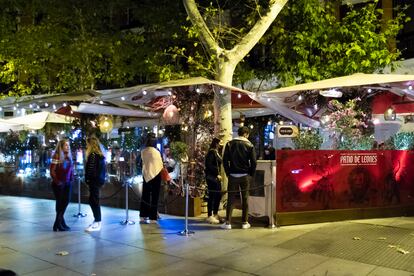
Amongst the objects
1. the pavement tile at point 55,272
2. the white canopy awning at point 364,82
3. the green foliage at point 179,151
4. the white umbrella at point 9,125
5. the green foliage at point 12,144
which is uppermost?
the white canopy awning at point 364,82

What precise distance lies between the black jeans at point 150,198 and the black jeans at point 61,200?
1470 mm

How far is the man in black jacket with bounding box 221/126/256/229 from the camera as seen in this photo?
27.9 feet

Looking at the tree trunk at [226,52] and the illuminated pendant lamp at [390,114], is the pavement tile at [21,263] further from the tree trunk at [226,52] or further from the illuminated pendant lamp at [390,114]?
the illuminated pendant lamp at [390,114]

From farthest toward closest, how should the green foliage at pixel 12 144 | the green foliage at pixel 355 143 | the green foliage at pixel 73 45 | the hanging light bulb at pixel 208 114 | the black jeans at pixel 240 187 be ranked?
the green foliage at pixel 12 144
the green foliage at pixel 73 45
the hanging light bulb at pixel 208 114
the green foliage at pixel 355 143
the black jeans at pixel 240 187

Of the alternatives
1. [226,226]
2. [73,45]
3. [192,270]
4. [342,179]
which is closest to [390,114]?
[342,179]

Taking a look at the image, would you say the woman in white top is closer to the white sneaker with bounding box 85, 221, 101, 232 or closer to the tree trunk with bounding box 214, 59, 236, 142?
the white sneaker with bounding box 85, 221, 101, 232

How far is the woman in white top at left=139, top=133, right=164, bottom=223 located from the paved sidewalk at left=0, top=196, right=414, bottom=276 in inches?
14.0

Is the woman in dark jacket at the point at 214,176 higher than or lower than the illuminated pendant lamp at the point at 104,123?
lower

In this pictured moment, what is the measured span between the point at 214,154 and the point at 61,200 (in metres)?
3.02

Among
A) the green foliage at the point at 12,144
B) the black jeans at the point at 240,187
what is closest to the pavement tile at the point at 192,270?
the black jeans at the point at 240,187

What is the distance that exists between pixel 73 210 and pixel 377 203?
6953 mm

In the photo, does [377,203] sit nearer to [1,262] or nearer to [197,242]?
[197,242]

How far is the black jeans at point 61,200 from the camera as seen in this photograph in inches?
351

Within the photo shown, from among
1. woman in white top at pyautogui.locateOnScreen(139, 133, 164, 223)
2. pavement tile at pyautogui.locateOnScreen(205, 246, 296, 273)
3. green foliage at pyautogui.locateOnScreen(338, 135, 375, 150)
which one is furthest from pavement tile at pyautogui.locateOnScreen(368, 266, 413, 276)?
woman in white top at pyautogui.locateOnScreen(139, 133, 164, 223)
